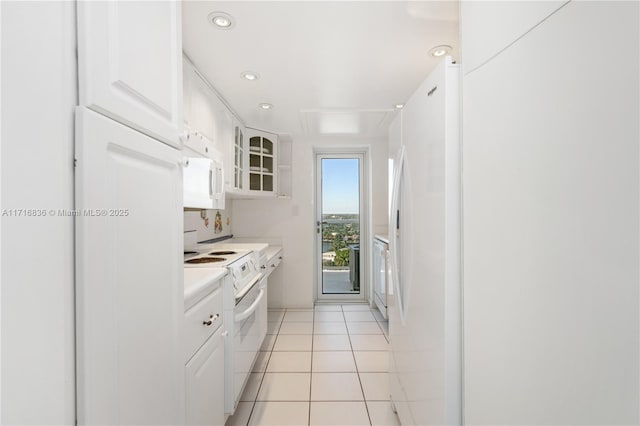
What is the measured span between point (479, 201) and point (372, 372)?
6.27ft

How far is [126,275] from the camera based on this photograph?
734 millimetres

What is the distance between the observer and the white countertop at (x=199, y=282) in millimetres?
1227

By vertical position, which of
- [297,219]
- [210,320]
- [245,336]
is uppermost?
[297,219]

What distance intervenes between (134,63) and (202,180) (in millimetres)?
837

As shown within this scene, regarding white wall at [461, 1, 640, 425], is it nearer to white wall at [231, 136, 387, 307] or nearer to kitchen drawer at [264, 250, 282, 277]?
kitchen drawer at [264, 250, 282, 277]

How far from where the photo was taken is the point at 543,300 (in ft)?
2.48

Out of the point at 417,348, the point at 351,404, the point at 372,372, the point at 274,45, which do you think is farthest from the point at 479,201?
the point at 372,372

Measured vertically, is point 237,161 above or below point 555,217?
above

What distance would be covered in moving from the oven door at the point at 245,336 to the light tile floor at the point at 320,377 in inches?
8.4

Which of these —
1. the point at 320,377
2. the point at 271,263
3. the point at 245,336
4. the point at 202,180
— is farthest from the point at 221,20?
the point at 320,377

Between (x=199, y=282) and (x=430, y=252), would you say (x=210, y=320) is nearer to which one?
(x=199, y=282)

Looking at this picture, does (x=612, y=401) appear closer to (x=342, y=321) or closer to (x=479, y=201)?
(x=479, y=201)

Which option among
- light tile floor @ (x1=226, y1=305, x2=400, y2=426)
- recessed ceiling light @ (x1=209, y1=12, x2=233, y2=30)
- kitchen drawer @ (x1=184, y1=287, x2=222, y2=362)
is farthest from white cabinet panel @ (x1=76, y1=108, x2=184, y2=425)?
light tile floor @ (x1=226, y1=305, x2=400, y2=426)

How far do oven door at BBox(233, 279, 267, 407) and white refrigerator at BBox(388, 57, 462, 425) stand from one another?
91 centimetres
